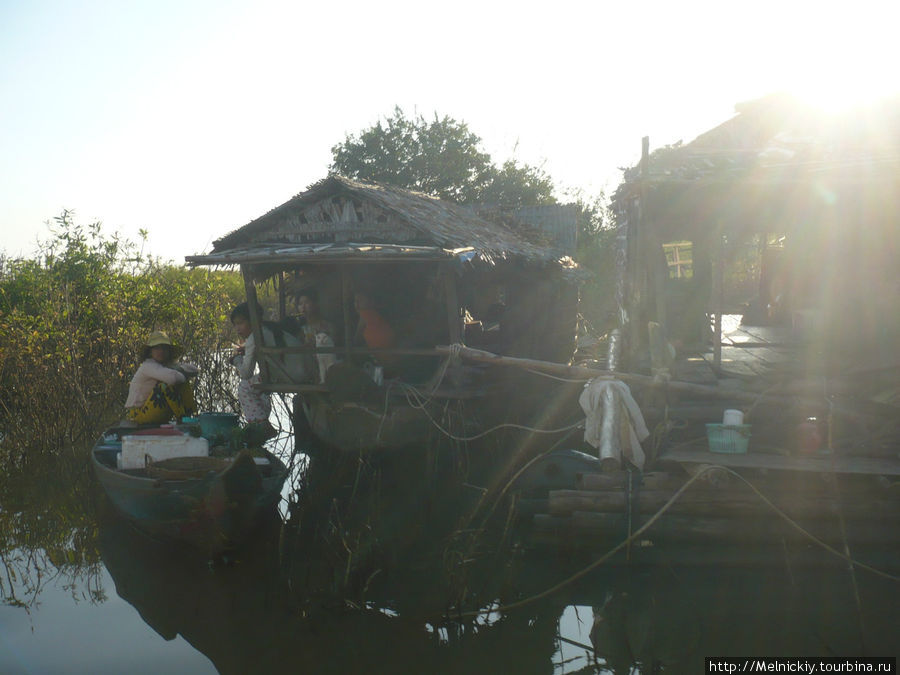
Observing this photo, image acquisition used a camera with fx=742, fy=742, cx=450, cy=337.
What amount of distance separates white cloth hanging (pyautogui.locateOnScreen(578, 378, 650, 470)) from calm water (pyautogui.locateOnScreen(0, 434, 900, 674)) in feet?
2.83

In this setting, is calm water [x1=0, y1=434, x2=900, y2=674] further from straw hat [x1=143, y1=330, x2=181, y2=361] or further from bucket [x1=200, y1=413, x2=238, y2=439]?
straw hat [x1=143, y1=330, x2=181, y2=361]

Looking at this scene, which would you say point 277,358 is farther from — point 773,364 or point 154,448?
point 773,364

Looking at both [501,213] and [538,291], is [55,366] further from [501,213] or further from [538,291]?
[501,213]

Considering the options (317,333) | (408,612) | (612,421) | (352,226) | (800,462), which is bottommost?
(408,612)

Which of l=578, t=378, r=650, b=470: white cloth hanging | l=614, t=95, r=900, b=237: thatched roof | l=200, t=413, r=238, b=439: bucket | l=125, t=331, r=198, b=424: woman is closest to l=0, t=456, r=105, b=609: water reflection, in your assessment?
l=125, t=331, r=198, b=424: woman

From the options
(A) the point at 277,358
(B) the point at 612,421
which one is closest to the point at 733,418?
(B) the point at 612,421

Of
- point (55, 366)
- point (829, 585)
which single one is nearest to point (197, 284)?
point (55, 366)

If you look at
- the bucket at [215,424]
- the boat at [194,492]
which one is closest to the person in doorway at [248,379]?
the bucket at [215,424]

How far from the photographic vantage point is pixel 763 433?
655 centimetres

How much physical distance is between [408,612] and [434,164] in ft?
77.9

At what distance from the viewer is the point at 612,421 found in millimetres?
6020

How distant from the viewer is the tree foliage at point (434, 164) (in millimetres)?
27781

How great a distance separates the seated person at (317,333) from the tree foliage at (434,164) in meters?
17.9

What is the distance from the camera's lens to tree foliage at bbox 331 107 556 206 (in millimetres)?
27781
